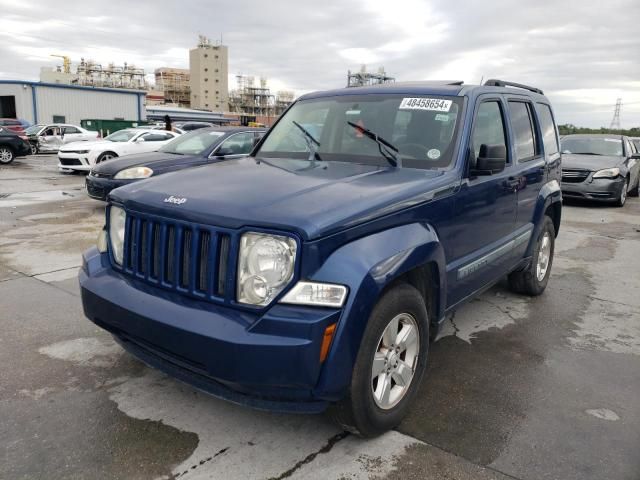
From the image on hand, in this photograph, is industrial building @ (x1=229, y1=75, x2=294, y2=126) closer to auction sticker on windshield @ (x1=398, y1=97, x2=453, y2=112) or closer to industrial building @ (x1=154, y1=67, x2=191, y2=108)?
industrial building @ (x1=154, y1=67, x2=191, y2=108)

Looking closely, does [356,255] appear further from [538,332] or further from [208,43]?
[208,43]

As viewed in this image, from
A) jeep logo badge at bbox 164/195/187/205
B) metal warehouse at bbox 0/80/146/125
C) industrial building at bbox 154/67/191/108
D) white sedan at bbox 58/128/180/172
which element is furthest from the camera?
industrial building at bbox 154/67/191/108

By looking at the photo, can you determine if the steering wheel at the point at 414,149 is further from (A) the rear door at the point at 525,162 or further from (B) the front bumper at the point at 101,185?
(B) the front bumper at the point at 101,185

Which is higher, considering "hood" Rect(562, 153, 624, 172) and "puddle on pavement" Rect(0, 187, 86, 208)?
"hood" Rect(562, 153, 624, 172)

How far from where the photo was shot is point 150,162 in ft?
29.5

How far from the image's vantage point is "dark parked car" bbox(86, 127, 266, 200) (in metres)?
8.87

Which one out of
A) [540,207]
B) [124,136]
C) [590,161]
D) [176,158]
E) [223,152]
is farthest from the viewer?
[124,136]

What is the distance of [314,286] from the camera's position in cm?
235

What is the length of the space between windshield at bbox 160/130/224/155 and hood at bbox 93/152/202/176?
30 cm

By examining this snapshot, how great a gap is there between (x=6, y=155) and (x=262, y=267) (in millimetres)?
20948

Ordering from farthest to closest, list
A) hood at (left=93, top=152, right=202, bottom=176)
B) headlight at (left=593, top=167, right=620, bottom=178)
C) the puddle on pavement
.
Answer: headlight at (left=593, top=167, right=620, bottom=178), the puddle on pavement, hood at (left=93, top=152, right=202, bottom=176)

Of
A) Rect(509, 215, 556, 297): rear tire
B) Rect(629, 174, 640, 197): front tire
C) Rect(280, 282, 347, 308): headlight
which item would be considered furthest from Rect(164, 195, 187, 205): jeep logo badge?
Rect(629, 174, 640, 197): front tire

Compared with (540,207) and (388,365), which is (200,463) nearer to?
(388,365)

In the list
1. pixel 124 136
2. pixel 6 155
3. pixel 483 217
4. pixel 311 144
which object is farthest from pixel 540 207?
pixel 6 155
